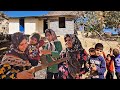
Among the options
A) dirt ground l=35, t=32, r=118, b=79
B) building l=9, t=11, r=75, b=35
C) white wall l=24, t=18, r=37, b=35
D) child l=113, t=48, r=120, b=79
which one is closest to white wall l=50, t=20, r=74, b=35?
building l=9, t=11, r=75, b=35

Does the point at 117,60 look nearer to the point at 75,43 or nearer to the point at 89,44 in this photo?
the point at 89,44

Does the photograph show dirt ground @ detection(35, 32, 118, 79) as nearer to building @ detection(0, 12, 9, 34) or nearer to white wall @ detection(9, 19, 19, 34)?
→ white wall @ detection(9, 19, 19, 34)

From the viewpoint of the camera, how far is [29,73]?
66.1 feet

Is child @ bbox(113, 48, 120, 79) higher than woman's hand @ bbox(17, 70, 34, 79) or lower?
higher

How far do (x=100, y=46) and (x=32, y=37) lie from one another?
1458mm

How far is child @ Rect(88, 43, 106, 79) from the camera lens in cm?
2017

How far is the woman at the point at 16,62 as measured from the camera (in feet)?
65.9

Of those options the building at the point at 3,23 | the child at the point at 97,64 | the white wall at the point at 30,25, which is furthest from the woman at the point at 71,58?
the building at the point at 3,23

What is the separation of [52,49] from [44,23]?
582 mm

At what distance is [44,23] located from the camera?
66.3 feet

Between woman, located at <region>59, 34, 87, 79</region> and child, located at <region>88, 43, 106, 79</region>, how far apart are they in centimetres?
26

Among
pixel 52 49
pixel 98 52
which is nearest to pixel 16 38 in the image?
pixel 52 49
